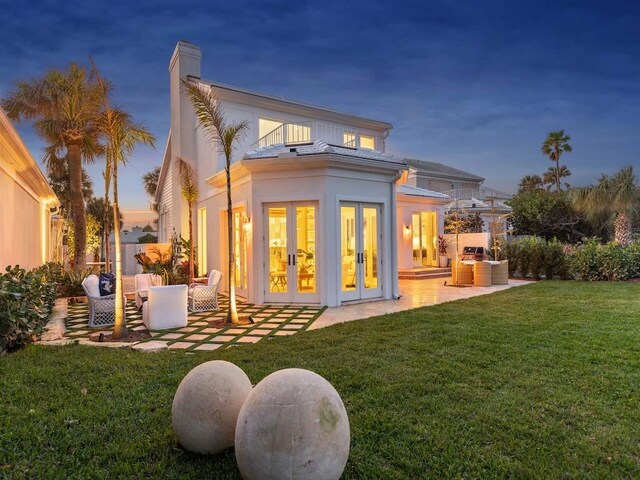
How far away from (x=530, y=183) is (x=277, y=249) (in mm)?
38610

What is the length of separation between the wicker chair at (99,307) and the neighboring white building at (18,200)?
53.3 inches

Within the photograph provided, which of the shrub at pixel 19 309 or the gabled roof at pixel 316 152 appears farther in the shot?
the gabled roof at pixel 316 152

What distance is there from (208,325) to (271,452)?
Result: 5530 millimetres


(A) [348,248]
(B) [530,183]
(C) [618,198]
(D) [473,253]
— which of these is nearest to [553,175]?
(B) [530,183]

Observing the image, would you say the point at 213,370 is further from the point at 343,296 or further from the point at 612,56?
the point at 612,56

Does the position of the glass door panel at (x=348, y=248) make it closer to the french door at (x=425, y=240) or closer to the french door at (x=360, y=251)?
the french door at (x=360, y=251)

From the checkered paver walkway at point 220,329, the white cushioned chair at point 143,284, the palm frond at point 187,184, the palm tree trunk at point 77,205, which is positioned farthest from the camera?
the palm frond at point 187,184

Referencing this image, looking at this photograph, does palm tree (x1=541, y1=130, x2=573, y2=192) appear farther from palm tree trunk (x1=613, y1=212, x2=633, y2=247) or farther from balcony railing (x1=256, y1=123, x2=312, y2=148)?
balcony railing (x1=256, y1=123, x2=312, y2=148)

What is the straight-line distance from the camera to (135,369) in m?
4.58

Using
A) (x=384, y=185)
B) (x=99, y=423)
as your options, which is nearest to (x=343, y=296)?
(x=384, y=185)

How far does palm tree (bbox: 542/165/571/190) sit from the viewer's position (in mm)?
37875

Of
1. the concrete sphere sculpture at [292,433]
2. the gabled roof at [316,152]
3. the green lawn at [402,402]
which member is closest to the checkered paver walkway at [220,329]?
the green lawn at [402,402]

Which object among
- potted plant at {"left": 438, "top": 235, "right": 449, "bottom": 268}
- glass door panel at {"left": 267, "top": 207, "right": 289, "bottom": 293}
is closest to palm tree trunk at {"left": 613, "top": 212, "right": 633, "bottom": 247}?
potted plant at {"left": 438, "top": 235, "right": 449, "bottom": 268}

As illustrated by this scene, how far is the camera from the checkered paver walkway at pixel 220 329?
6149 millimetres
